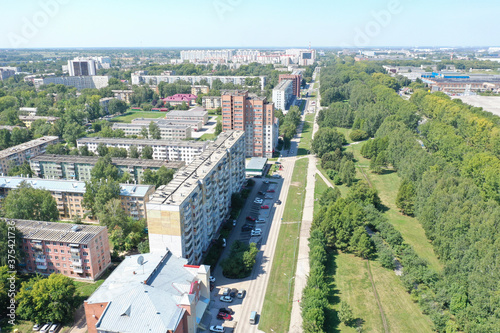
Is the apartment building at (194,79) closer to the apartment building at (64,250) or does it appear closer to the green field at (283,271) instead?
the green field at (283,271)

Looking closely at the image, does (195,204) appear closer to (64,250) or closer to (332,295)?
(64,250)

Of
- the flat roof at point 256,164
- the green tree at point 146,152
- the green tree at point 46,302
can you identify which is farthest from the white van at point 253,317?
the green tree at point 146,152

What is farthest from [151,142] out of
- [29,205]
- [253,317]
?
[253,317]

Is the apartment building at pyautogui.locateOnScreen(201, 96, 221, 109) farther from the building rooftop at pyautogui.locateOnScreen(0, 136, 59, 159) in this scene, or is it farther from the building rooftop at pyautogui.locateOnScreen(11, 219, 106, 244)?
the building rooftop at pyautogui.locateOnScreen(11, 219, 106, 244)

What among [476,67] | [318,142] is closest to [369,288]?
[318,142]

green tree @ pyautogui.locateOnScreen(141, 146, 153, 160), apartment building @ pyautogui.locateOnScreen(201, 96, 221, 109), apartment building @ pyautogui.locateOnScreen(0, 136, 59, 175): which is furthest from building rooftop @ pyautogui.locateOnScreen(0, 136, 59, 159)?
apartment building @ pyautogui.locateOnScreen(201, 96, 221, 109)
